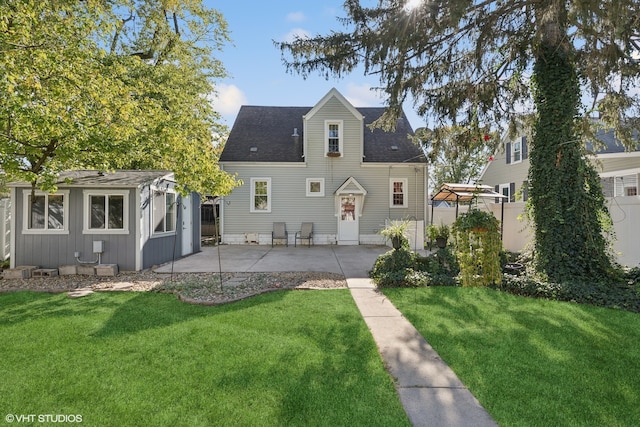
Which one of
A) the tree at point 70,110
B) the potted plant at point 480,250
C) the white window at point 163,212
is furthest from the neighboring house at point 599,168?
the white window at point 163,212

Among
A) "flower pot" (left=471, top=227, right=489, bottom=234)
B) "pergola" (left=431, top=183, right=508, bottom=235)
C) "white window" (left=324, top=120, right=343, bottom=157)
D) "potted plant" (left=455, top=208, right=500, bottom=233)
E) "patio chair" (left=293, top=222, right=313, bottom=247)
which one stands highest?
"white window" (left=324, top=120, right=343, bottom=157)

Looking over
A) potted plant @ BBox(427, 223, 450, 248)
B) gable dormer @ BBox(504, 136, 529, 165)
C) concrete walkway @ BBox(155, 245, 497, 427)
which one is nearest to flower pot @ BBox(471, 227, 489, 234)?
potted plant @ BBox(427, 223, 450, 248)

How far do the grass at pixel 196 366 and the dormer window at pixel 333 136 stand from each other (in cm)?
1066

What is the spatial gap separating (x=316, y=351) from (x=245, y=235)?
1174 cm

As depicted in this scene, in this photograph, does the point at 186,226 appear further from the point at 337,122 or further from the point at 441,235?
the point at 441,235

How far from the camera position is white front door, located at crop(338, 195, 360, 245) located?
1477cm

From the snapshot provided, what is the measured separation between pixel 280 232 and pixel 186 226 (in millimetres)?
4338

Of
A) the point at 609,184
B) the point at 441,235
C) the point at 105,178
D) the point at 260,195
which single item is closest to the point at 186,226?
the point at 105,178

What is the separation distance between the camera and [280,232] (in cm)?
1462

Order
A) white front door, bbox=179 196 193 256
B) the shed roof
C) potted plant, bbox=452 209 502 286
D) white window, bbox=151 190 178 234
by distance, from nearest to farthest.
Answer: potted plant, bbox=452 209 502 286
the shed roof
white window, bbox=151 190 178 234
white front door, bbox=179 196 193 256

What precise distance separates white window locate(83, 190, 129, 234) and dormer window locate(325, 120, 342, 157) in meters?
8.78

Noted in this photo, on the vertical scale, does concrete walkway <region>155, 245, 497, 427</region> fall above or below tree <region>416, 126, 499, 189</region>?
below

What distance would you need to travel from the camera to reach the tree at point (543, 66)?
19.3 feet

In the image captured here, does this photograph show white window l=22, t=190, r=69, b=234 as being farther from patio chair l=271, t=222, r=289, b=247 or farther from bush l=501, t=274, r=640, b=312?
bush l=501, t=274, r=640, b=312
